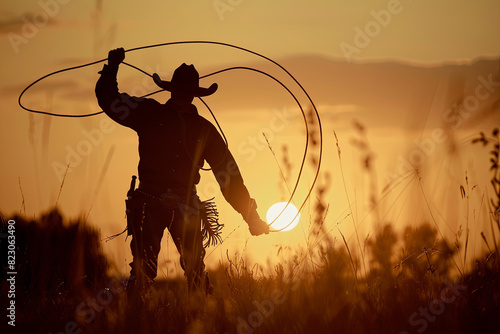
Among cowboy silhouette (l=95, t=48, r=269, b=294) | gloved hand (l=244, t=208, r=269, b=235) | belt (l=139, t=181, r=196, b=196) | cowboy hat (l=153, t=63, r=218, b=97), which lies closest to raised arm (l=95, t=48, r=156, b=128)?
cowboy silhouette (l=95, t=48, r=269, b=294)

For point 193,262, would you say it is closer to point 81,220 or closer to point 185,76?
point 81,220

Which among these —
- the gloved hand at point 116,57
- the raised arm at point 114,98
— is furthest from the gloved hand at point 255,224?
the gloved hand at point 116,57

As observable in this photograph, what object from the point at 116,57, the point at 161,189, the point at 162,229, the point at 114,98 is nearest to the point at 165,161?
the point at 161,189

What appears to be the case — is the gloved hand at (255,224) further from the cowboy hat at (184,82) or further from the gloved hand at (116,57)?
the gloved hand at (116,57)

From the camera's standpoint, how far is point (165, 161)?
6.43 m

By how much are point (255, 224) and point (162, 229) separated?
0.96m

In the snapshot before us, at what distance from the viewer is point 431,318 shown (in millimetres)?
4074

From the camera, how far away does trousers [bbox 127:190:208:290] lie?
20.6 ft

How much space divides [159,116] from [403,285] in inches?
112

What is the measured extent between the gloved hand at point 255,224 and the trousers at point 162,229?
54 centimetres

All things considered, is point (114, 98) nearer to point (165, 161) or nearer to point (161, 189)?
point (165, 161)

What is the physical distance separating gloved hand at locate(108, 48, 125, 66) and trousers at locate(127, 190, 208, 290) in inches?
48.2

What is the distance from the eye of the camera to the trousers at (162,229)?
629 cm

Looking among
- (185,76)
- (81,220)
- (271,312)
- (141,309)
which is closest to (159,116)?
(185,76)
